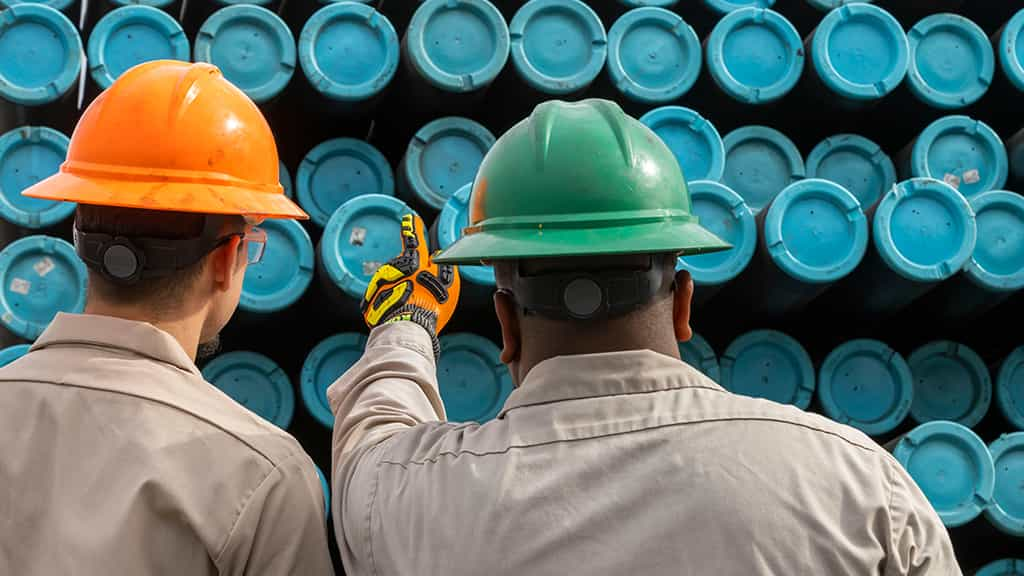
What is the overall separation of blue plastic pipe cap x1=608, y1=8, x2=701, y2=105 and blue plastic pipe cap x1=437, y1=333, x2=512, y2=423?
3.01ft

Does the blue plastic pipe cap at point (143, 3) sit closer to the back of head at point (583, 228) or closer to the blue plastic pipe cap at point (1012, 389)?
the back of head at point (583, 228)

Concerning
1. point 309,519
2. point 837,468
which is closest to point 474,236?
point 309,519

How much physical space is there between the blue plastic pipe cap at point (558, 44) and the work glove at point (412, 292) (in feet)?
3.28

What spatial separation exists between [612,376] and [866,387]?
2.08m

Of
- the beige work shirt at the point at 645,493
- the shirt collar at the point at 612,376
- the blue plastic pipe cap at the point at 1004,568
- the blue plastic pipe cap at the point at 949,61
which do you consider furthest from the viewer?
the blue plastic pipe cap at the point at 949,61

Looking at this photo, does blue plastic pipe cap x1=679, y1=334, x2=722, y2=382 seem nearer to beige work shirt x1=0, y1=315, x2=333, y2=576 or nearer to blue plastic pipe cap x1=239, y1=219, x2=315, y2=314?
blue plastic pipe cap x1=239, y1=219, x2=315, y2=314

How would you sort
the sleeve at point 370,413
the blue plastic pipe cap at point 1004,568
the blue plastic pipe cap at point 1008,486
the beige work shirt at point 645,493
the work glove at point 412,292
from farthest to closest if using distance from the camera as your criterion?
1. the blue plastic pipe cap at point 1004,568
2. the blue plastic pipe cap at point 1008,486
3. the work glove at point 412,292
4. the sleeve at point 370,413
5. the beige work shirt at point 645,493

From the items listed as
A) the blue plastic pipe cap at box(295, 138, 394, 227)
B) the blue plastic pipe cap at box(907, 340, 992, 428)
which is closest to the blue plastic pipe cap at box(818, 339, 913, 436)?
the blue plastic pipe cap at box(907, 340, 992, 428)

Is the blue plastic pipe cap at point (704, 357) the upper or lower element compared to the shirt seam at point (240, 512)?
lower

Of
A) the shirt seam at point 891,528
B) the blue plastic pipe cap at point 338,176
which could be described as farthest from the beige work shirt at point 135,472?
the blue plastic pipe cap at point 338,176

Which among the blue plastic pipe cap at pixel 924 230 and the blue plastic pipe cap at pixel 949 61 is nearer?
the blue plastic pipe cap at pixel 924 230

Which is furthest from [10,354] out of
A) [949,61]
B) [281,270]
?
[949,61]

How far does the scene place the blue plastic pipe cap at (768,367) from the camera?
3.02 m

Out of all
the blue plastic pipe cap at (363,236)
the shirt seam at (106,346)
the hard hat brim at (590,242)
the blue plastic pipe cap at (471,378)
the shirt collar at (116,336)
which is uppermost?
the hard hat brim at (590,242)
